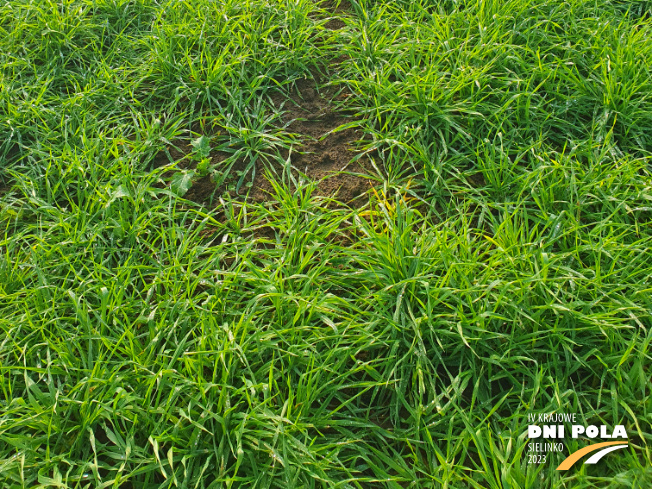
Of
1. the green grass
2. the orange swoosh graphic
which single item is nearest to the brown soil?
the green grass

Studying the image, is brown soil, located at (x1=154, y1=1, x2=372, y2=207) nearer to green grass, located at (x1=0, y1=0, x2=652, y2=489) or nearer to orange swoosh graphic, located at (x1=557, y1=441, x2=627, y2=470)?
green grass, located at (x1=0, y1=0, x2=652, y2=489)

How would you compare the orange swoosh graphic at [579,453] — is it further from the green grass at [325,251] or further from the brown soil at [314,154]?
the brown soil at [314,154]

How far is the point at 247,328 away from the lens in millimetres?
1759

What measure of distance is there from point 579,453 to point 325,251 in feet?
3.54

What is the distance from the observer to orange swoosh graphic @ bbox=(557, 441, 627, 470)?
4.96ft

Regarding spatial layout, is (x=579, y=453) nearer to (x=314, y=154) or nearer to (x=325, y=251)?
(x=325, y=251)

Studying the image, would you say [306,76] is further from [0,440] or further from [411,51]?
[0,440]

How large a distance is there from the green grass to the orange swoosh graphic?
42 mm

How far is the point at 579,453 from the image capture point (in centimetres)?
153

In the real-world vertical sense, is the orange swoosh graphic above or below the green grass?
below

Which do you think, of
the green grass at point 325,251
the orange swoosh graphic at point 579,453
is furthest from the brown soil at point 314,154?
the orange swoosh graphic at point 579,453

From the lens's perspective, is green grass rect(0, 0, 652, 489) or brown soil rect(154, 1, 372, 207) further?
brown soil rect(154, 1, 372, 207)

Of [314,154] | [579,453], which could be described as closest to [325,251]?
[314,154]

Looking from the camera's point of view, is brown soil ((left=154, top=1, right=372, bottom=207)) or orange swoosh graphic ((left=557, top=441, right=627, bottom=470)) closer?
orange swoosh graphic ((left=557, top=441, right=627, bottom=470))
